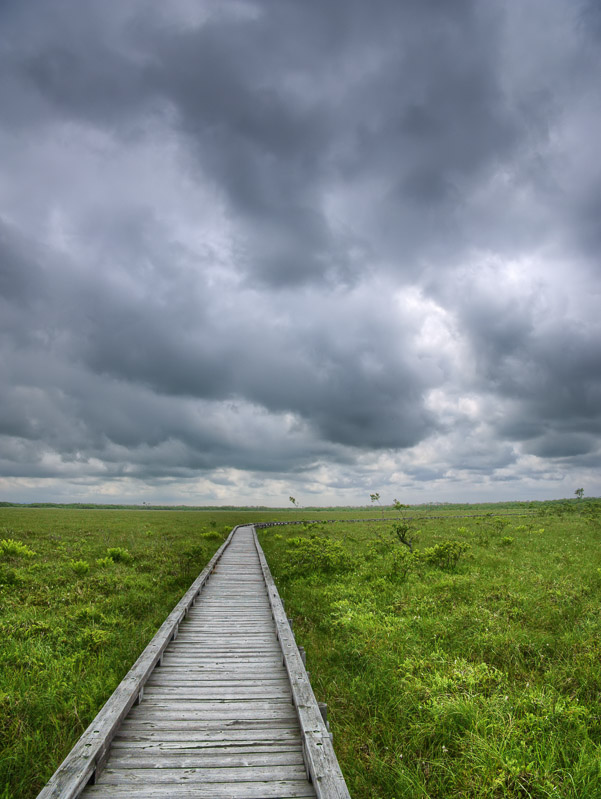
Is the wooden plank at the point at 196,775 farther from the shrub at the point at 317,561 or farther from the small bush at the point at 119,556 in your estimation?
the small bush at the point at 119,556

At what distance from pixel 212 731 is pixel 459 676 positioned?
14.2 feet

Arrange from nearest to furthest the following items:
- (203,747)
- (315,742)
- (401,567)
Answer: (315,742)
(203,747)
(401,567)

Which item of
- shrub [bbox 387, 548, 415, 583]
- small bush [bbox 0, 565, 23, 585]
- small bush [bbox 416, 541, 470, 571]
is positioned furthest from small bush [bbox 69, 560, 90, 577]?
small bush [bbox 416, 541, 470, 571]

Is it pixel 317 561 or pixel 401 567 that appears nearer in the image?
pixel 401 567

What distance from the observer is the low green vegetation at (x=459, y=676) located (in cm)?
496

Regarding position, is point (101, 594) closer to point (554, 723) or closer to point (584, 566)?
point (554, 723)

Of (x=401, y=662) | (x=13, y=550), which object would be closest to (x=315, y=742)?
(x=401, y=662)

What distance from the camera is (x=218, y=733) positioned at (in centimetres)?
494

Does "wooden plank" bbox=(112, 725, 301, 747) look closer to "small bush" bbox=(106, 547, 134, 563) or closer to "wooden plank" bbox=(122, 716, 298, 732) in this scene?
"wooden plank" bbox=(122, 716, 298, 732)

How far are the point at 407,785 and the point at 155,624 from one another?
24.1ft

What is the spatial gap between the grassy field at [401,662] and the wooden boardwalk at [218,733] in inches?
39.8

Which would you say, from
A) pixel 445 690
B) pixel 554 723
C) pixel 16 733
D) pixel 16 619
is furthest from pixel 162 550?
pixel 554 723

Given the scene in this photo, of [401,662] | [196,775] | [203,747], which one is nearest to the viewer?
[196,775]

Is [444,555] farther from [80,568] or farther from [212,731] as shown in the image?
[80,568]
